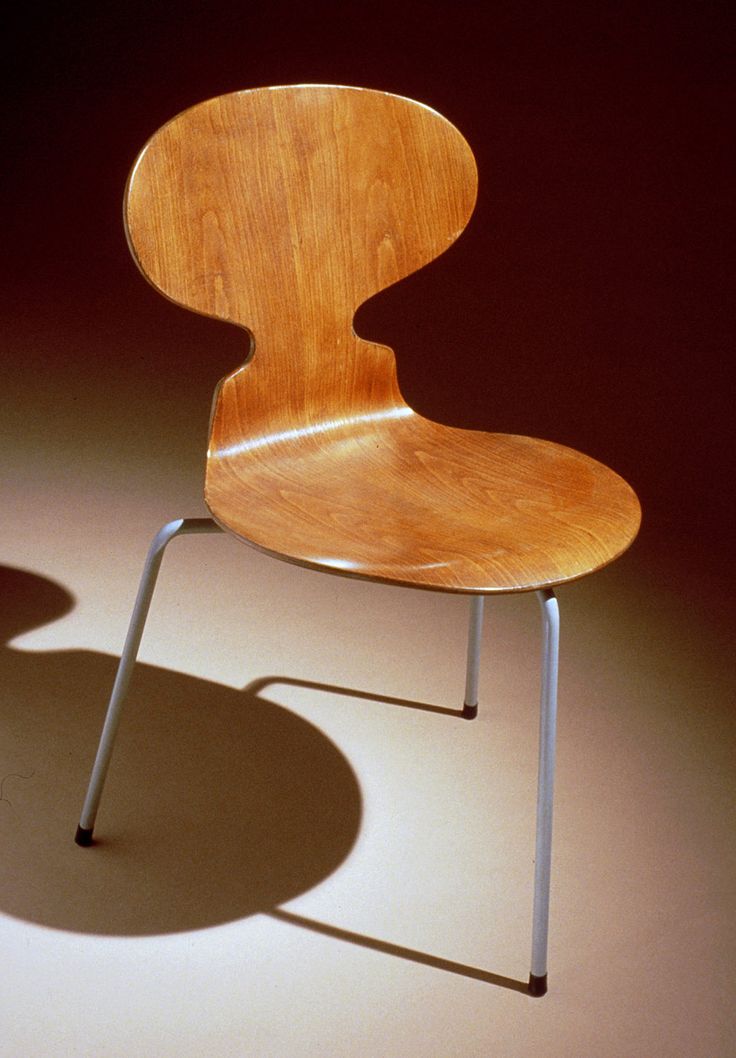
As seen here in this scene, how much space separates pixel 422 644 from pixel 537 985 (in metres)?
0.62

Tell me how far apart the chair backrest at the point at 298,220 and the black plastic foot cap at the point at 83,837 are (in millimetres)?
448

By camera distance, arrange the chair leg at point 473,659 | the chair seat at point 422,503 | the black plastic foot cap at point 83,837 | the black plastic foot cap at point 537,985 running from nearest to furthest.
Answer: the chair seat at point 422,503, the black plastic foot cap at point 537,985, the black plastic foot cap at point 83,837, the chair leg at point 473,659

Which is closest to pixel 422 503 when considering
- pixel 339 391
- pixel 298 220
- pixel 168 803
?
pixel 339 391

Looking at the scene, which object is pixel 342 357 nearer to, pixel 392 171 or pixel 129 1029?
pixel 392 171

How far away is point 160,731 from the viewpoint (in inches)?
65.0

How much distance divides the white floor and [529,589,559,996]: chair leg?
44mm

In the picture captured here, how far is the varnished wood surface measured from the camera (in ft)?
4.19

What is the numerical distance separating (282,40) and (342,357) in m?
1.91

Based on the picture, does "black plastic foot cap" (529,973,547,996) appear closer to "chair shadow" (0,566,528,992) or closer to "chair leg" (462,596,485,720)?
"chair shadow" (0,566,528,992)

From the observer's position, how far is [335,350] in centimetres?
154

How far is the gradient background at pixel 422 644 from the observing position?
1307 millimetres

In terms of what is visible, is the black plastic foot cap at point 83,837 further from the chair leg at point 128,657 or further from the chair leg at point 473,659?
the chair leg at point 473,659

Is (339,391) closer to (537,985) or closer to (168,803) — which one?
(168,803)

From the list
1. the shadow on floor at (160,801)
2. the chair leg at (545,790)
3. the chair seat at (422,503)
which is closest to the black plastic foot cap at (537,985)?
the chair leg at (545,790)
